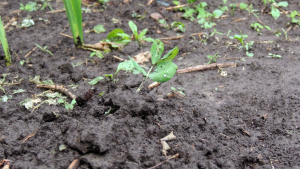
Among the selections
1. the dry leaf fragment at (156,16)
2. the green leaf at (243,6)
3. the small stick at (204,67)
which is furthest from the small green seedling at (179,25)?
the green leaf at (243,6)

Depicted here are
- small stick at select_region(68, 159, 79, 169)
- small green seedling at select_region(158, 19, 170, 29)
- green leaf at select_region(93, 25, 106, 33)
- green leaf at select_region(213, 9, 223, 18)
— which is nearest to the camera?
small stick at select_region(68, 159, 79, 169)

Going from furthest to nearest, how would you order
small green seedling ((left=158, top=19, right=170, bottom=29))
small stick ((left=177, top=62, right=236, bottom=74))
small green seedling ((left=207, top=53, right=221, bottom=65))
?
small green seedling ((left=158, top=19, right=170, bottom=29))
small green seedling ((left=207, top=53, right=221, bottom=65))
small stick ((left=177, top=62, right=236, bottom=74))

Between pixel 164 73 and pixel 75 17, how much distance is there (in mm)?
1050

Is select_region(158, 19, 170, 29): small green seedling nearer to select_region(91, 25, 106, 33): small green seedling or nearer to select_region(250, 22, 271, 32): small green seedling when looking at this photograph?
select_region(91, 25, 106, 33): small green seedling

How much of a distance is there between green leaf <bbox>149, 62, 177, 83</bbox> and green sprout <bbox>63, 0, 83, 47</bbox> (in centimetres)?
96

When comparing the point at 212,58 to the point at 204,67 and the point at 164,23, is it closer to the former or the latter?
the point at 204,67

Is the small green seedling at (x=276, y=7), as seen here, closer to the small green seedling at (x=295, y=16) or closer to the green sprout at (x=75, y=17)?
the small green seedling at (x=295, y=16)

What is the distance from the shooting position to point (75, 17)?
2.29 m

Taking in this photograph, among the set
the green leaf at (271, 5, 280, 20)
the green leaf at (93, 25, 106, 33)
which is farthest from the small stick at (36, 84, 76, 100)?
the green leaf at (271, 5, 280, 20)

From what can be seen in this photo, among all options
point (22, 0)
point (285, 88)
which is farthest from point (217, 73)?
point (22, 0)

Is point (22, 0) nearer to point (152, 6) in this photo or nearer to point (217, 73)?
point (152, 6)

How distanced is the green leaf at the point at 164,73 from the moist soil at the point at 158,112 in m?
0.13

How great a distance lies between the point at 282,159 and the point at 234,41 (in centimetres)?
143

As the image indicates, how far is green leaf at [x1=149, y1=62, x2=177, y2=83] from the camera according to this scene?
5.68ft
